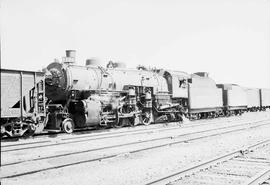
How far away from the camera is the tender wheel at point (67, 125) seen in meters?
13.8

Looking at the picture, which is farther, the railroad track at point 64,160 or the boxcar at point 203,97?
the boxcar at point 203,97

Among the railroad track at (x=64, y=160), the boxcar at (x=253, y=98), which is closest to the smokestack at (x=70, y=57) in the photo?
the railroad track at (x=64, y=160)

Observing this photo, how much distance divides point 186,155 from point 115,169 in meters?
2.58

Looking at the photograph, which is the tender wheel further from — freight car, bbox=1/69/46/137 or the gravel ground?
the gravel ground

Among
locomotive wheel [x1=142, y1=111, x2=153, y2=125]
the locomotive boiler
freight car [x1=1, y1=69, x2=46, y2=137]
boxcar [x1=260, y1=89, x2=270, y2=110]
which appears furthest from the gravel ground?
boxcar [x1=260, y1=89, x2=270, y2=110]

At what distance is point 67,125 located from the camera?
46.0 ft

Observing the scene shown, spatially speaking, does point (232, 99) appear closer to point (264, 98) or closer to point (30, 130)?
point (264, 98)

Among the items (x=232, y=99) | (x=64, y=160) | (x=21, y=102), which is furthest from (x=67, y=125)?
(x=232, y=99)

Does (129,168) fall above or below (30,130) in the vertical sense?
below

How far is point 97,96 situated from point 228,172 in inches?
395

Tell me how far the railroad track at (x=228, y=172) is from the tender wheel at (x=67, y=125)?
7.68m

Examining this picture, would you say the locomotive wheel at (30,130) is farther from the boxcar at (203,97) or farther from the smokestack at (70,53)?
the boxcar at (203,97)

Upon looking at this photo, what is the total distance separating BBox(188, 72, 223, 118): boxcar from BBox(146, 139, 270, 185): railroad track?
14409 millimetres

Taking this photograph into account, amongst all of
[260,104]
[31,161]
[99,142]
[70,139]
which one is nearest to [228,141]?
[99,142]
